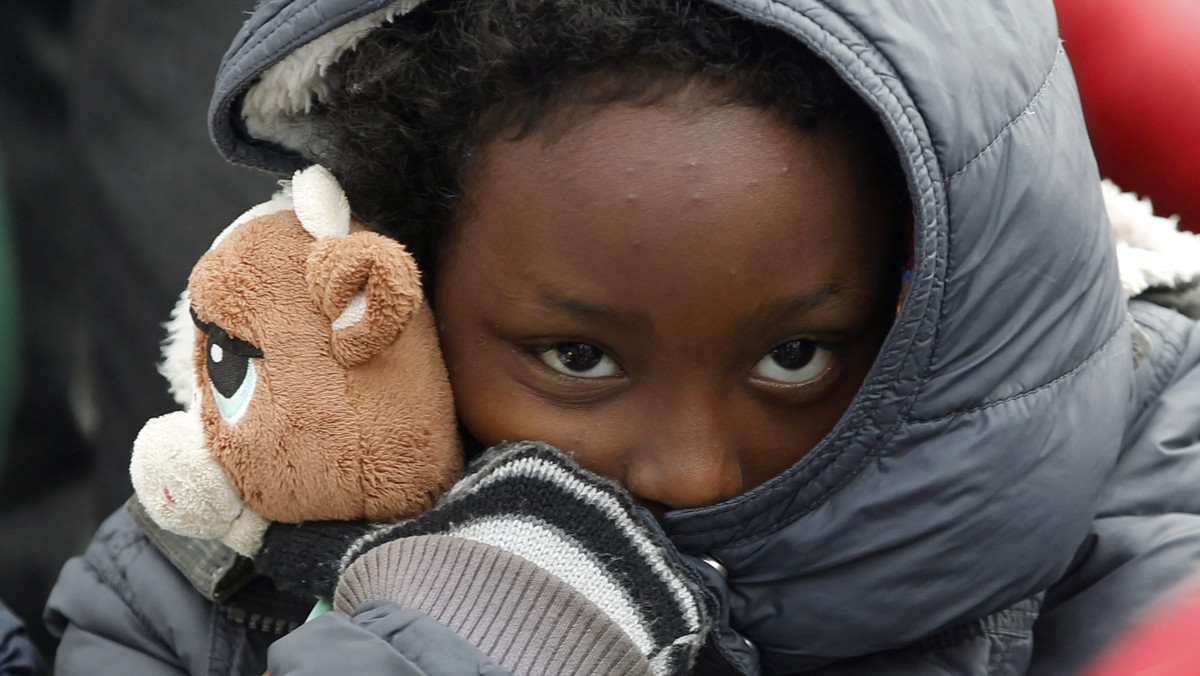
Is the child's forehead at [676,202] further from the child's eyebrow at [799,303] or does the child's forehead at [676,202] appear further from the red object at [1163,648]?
the red object at [1163,648]

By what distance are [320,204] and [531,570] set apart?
1.06 feet

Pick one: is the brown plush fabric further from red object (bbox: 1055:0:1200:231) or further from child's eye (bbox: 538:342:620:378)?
red object (bbox: 1055:0:1200:231)

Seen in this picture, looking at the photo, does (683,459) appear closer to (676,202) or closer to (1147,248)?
(676,202)

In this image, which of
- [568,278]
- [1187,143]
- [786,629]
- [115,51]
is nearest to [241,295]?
[568,278]

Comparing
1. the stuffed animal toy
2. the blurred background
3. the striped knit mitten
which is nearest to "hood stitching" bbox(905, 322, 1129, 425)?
the striped knit mitten

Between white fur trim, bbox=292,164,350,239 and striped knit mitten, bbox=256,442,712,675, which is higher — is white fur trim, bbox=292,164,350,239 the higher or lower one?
the higher one

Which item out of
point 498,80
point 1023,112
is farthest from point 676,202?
point 1023,112

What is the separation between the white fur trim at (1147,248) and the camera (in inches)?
47.7

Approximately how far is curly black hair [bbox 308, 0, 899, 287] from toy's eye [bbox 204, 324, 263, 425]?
15cm

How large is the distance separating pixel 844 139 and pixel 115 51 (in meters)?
0.90

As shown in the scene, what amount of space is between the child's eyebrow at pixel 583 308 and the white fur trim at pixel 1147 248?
57 cm

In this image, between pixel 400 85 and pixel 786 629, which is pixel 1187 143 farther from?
pixel 400 85

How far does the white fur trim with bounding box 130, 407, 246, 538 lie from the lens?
929 millimetres

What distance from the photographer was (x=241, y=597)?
1110 mm
